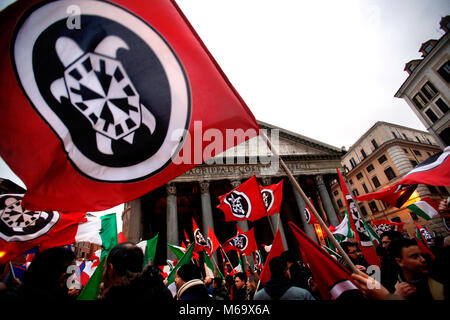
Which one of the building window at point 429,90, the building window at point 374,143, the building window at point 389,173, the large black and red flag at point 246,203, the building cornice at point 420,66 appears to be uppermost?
the building cornice at point 420,66

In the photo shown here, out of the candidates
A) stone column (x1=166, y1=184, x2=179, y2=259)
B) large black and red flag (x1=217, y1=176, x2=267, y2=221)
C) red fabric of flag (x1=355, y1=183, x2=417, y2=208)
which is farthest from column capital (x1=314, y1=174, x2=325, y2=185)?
large black and red flag (x1=217, y1=176, x2=267, y2=221)

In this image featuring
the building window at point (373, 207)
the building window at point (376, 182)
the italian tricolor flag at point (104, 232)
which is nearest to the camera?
the italian tricolor flag at point (104, 232)

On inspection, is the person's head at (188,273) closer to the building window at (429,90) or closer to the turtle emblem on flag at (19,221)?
the turtle emblem on flag at (19,221)

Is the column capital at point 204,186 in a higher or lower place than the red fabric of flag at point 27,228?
higher

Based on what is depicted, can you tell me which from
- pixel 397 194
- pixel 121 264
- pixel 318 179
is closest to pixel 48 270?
pixel 121 264

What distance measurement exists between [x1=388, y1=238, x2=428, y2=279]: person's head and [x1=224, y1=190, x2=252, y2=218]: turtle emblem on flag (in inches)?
188

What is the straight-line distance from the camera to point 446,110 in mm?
21750

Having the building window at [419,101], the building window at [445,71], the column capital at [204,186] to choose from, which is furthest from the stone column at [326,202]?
the building window at [445,71]

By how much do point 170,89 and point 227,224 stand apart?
23.7 metres

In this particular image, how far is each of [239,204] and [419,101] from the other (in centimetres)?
3065

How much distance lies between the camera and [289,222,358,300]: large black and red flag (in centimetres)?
182

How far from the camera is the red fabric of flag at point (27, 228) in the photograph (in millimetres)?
3923

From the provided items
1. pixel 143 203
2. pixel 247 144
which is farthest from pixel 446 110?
pixel 143 203

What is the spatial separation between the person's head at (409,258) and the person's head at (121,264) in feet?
9.32
